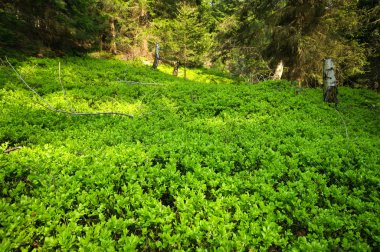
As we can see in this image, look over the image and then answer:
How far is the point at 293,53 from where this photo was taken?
39.9ft

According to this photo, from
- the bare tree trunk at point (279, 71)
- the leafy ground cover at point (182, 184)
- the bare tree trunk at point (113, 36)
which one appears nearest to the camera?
the leafy ground cover at point (182, 184)

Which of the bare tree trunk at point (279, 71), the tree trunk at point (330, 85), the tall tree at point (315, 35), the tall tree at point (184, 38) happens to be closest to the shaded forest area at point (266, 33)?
the tall tree at point (315, 35)

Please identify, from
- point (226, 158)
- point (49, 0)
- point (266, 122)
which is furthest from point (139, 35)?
point (226, 158)

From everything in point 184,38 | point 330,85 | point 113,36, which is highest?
point 184,38

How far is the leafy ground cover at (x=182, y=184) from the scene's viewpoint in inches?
88.8

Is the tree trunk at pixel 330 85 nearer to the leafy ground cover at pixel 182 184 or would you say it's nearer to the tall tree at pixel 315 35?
the leafy ground cover at pixel 182 184

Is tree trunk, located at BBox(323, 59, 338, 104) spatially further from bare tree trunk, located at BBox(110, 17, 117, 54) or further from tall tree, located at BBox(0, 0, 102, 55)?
bare tree trunk, located at BBox(110, 17, 117, 54)

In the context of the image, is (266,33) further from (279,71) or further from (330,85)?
(330,85)

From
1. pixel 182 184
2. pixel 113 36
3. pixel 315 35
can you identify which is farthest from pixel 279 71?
pixel 113 36

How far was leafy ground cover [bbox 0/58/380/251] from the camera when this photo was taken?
2256mm

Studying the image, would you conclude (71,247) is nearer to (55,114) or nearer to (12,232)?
(12,232)

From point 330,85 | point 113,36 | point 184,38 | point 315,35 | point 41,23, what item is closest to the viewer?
point 330,85

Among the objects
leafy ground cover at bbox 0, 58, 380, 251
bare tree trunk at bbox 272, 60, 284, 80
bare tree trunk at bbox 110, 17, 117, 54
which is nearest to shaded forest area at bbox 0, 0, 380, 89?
bare tree trunk at bbox 272, 60, 284, 80

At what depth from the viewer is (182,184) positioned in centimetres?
307
